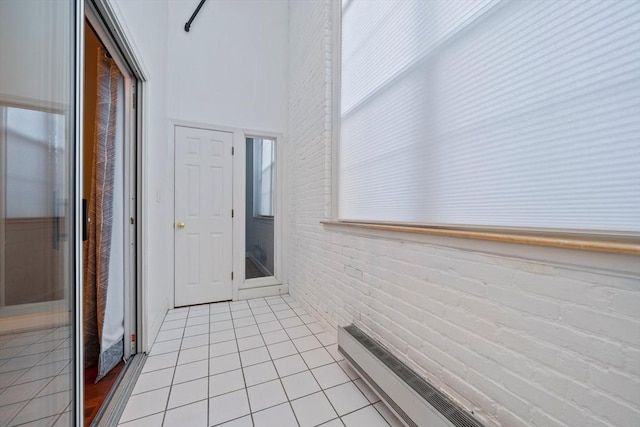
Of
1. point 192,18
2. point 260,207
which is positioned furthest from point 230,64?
point 260,207

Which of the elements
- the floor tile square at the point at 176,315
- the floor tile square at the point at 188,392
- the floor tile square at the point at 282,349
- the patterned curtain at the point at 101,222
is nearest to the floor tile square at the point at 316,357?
the floor tile square at the point at 282,349

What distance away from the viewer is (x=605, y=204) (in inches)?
28.7

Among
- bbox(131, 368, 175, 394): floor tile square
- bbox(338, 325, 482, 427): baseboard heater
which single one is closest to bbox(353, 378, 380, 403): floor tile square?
bbox(338, 325, 482, 427): baseboard heater

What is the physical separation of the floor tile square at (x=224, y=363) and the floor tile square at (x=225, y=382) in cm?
4

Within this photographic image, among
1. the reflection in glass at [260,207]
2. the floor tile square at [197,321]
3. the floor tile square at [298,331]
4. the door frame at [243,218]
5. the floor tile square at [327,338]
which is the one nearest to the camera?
the floor tile square at [327,338]

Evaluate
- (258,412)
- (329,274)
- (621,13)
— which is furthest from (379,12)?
(258,412)

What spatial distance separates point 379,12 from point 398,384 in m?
2.24

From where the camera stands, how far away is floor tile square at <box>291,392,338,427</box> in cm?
128

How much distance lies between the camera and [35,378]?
78 cm

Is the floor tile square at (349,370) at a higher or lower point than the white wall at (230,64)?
lower

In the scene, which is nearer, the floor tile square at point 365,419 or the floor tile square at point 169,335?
the floor tile square at point 365,419

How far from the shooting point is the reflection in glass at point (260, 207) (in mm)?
3211

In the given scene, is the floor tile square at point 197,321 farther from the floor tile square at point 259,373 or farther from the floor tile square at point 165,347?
the floor tile square at point 259,373

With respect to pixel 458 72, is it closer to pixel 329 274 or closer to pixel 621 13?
pixel 621 13
